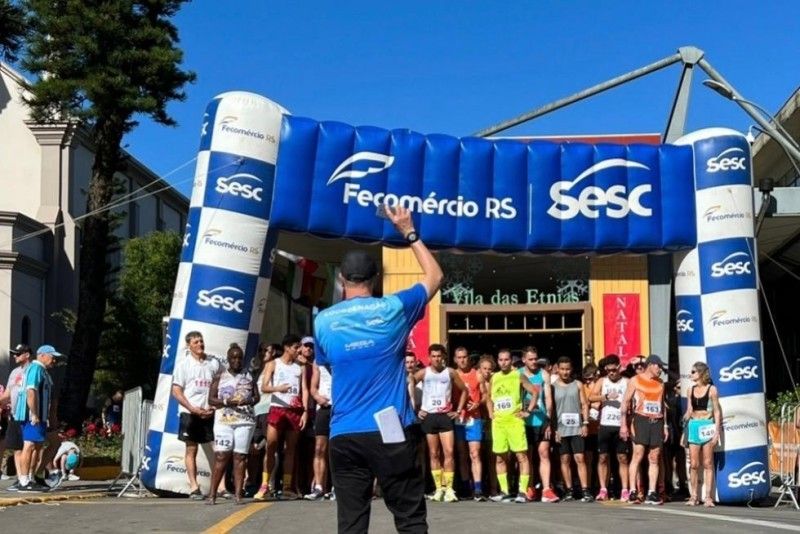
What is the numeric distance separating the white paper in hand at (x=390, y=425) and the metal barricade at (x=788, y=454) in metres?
9.54

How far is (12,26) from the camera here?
2669 centimetres

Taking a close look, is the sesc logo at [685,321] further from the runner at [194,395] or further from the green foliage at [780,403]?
the runner at [194,395]

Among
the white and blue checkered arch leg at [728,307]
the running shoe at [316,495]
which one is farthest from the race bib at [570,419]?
the running shoe at [316,495]

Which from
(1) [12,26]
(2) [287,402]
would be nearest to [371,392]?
(2) [287,402]

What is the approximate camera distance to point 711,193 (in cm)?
1466

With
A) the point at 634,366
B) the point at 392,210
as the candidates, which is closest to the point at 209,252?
the point at 634,366

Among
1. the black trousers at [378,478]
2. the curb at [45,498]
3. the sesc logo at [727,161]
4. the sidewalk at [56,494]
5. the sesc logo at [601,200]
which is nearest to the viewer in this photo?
the black trousers at [378,478]

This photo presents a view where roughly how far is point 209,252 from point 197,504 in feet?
9.90

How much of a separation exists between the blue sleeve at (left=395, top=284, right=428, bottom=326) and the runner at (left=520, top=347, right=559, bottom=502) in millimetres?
8390

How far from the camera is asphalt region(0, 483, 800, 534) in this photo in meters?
9.40

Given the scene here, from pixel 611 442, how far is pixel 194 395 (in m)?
5.07

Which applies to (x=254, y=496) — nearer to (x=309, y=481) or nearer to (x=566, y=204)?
(x=309, y=481)

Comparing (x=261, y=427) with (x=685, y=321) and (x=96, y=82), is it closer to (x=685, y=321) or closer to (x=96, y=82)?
(x=685, y=321)

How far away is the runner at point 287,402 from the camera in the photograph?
13.4m
